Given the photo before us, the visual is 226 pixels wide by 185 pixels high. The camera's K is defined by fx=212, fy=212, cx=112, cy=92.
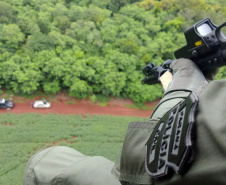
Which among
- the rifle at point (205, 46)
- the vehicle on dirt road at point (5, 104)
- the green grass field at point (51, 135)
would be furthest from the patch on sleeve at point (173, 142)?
the vehicle on dirt road at point (5, 104)

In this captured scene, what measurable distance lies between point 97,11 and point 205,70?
49.7 feet

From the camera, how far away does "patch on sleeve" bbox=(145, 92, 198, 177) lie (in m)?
0.74

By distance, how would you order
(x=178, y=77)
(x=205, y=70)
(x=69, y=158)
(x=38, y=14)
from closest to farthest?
(x=178, y=77)
(x=69, y=158)
(x=205, y=70)
(x=38, y=14)

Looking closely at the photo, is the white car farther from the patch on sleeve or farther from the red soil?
the patch on sleeve

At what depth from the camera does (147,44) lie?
14578 mm

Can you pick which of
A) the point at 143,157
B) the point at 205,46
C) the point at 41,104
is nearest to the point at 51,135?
the point at 41,104

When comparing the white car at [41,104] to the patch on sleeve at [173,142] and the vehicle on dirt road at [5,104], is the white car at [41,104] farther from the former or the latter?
the patch on sleeve at [173,142]

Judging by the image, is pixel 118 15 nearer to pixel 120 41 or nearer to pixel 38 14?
pixel 120 41

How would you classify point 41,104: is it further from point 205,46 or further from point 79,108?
point 205,46

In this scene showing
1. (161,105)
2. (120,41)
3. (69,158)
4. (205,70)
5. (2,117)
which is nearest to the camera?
(161,105)

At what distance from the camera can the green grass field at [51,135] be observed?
363 inches

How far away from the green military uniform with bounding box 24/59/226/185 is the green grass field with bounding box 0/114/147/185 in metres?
7.92

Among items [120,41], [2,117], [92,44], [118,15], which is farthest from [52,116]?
[118,15]

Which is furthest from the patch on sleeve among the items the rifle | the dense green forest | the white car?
the white car
